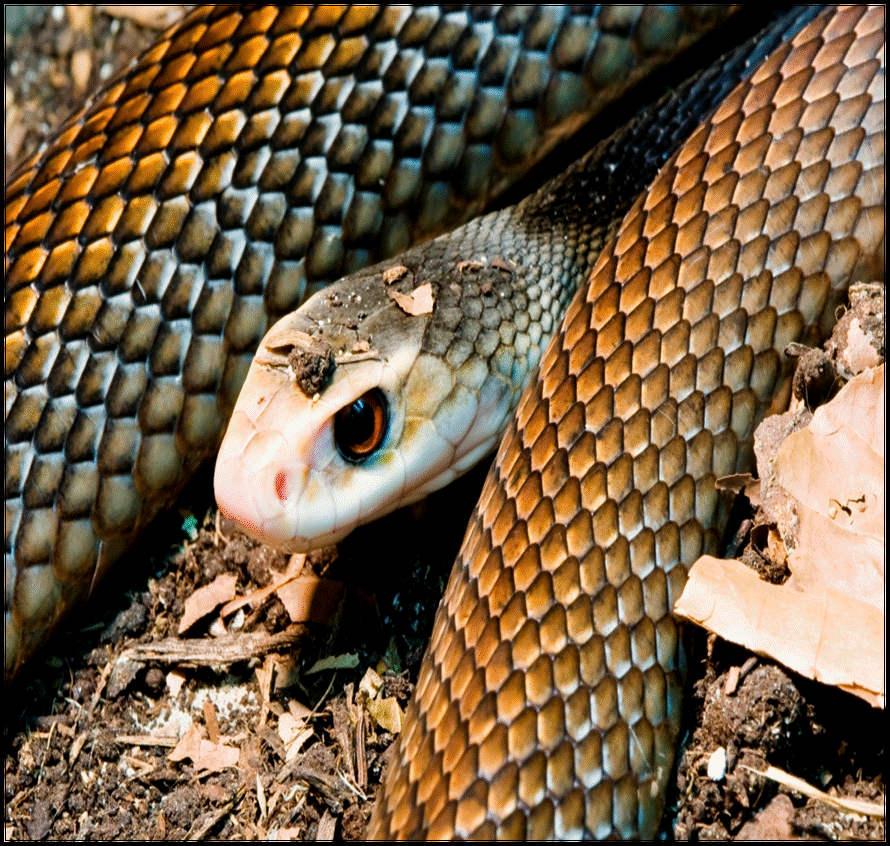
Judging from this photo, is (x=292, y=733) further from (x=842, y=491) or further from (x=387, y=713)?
(x=842, y=491)

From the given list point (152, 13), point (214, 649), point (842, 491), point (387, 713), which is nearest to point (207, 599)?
point (214, 649)

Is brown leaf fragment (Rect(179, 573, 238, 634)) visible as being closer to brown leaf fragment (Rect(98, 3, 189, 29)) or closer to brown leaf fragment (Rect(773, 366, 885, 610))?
brown leaf fragment (Rect(773, 366, 885, 610))

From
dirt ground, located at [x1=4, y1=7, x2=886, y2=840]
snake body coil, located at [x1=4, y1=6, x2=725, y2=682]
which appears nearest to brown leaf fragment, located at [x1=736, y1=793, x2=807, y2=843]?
dirt ground, located at [x1=4, y1=7, x2=886, y2=840]

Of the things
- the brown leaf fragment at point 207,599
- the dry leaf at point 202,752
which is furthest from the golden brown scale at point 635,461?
the brown leaf fragment at point 207,599

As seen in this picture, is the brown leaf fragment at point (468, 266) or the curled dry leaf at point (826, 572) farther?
the brown leaf fragment at point (468, 266)

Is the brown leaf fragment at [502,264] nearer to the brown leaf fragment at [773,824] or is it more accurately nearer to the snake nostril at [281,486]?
the snake nostril at [281,486]
